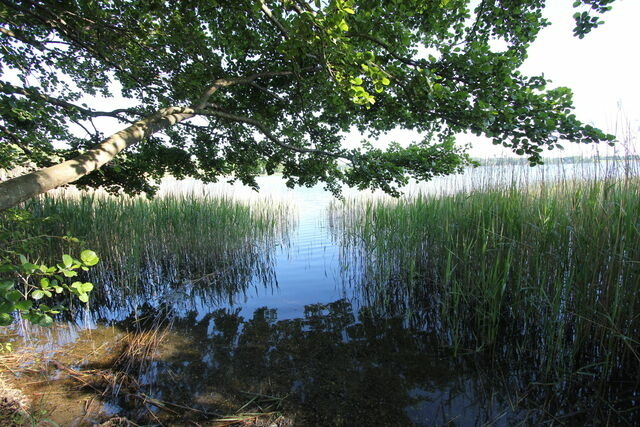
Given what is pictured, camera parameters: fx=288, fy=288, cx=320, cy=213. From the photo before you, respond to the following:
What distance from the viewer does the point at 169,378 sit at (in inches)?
109

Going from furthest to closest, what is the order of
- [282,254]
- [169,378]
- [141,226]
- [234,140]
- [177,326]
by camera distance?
[282,254]
[141,226]
[234,140]
[177,326]
[169,378]

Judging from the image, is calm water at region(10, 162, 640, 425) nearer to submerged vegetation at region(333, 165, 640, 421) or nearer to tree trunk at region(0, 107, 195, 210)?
submerged vegetation at region(333, 165, 640, 421)

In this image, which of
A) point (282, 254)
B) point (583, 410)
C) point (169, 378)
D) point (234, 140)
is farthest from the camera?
point (282, 254)

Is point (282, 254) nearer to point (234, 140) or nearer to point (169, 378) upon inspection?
point (234, 140)

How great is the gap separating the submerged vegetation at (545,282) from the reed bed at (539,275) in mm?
11

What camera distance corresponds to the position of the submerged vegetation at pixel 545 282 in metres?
2.36

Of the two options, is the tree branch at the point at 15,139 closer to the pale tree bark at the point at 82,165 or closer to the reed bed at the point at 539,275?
the pale tree bark at the point at 82,165

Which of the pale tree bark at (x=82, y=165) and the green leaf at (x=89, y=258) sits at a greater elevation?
the pale tree bark at (x=82, y=165)

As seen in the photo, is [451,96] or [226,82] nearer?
[451,96]

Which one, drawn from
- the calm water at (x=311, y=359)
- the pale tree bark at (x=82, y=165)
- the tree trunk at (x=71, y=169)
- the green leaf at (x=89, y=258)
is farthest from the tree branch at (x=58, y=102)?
the green leaf at (x=89, y=258)

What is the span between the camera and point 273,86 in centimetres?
480

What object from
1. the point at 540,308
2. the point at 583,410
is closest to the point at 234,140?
the point at 540,308

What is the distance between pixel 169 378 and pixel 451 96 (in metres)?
3.87

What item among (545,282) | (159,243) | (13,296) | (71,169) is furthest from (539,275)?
(159,243)
